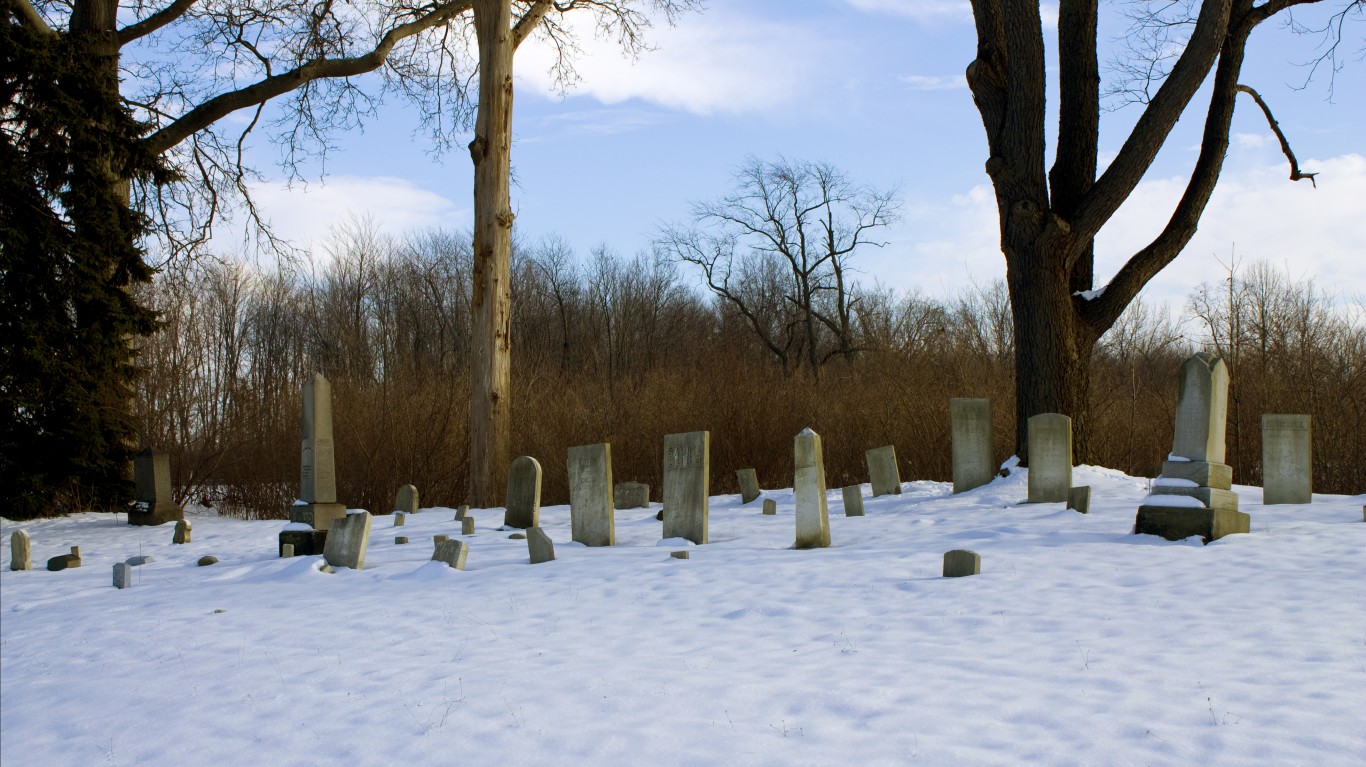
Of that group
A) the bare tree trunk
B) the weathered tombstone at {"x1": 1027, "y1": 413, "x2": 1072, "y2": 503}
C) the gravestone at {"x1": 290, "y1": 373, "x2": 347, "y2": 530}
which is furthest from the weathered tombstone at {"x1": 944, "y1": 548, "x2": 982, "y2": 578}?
the bare tree trunk

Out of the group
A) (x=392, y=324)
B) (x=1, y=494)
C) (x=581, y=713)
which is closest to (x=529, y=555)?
(x=581, y=713)

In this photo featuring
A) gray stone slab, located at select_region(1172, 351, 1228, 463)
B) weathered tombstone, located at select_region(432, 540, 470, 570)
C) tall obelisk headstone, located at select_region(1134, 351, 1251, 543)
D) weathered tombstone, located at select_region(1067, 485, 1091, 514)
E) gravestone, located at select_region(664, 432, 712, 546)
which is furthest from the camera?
weathered tombstone, located at select_region(1067, 485, 1091, 514)

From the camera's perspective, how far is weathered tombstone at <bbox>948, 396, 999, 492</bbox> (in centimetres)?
1238

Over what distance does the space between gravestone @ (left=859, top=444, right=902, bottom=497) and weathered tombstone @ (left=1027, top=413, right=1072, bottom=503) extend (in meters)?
2.31

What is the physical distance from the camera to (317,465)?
987cm

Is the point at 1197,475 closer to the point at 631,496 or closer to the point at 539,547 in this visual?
the point at 539,547

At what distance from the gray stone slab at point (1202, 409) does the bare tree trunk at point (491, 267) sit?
9.20 m

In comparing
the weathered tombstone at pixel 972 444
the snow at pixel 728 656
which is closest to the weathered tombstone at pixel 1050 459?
the weathered tombstone at pixel 972 444

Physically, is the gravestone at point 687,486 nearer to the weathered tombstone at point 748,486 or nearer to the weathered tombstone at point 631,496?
the weathered tombstone at point 631,496

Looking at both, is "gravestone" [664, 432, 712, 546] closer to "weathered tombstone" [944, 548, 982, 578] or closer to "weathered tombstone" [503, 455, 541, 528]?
"weathered tombstone" [503, 455, 541, 528]

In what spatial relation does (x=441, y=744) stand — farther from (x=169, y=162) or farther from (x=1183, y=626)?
(x=169, y=162)

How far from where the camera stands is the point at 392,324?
3766cm

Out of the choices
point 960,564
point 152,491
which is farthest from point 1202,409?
point 152,491

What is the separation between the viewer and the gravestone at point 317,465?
975 centimetres
